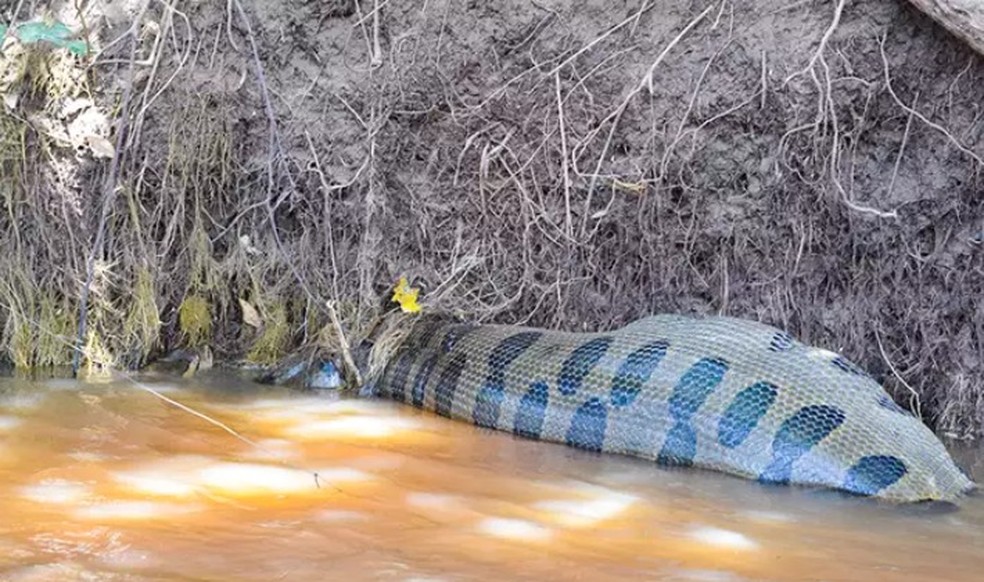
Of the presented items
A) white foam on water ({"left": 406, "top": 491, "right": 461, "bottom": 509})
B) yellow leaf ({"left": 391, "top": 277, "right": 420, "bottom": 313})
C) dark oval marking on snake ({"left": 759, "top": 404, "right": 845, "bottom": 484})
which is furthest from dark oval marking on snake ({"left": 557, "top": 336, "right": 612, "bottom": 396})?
white foam on water ({"left": 406, "top": 491, "right": 461, "bottom": 509})

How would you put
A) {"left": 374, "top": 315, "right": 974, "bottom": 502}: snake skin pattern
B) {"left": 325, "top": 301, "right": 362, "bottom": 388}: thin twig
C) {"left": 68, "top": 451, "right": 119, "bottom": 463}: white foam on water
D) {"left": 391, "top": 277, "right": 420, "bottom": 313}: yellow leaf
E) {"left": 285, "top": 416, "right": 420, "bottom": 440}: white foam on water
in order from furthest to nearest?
{"left": 391, "top": 277, "right": 420, "bottom": 313}: yellow leaf < {"left": 325, "top": 301, "right": 362, "bottom": 388}: thin twig < {"left": 285, "top": 416, "right": 420, "bottom": 440}: white foam on water < {"left": 374, "top": 315, "right": 974, "bottom": 502}: snake skin pattern < {"left": 68, "top": 451, "right": 119, "bottom": 463}: white foam on water

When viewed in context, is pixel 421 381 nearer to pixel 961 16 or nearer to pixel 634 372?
pixel 634 372

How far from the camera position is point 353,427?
201 inches

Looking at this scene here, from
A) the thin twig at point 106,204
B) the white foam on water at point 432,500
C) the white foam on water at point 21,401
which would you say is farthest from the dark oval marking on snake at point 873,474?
the thin twig at point 106,204

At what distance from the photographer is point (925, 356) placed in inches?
215

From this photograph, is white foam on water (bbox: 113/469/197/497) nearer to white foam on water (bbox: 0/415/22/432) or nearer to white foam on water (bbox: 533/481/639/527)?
white foam on water (bbox: 0/415/22/432)

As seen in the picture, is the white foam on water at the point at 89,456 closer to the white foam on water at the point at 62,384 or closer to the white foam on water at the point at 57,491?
the white foam on water at the point at 57,491

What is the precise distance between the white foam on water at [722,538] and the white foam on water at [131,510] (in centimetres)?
164

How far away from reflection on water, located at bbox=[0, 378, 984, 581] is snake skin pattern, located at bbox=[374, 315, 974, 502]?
147 millimetres

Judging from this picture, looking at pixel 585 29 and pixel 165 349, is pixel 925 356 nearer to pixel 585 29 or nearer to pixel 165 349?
pixel 585 29

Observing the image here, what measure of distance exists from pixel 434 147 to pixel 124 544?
349cm

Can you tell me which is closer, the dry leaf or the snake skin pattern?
the snake skin pattern

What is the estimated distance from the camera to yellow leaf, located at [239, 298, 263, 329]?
6.34 metres

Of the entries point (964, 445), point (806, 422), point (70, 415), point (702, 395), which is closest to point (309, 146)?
point (70, 415)
